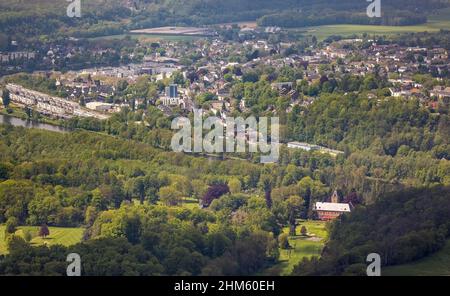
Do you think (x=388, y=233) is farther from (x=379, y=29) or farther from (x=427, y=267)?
(x=379, y=29)

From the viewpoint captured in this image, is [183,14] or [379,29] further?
[183,14]

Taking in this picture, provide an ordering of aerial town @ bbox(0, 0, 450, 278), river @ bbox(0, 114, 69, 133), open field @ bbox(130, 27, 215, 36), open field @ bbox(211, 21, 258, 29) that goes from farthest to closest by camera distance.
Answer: open field @ bbox(211, 21, 258, 29)
open field @ bbox(130, 27, 215, 36)
river @ bbox(0, 114, 69, 133)
aerial town @ bbox(0, 0, 450, 278)

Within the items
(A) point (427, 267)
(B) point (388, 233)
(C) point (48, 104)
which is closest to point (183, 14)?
(C) point (48, 104)

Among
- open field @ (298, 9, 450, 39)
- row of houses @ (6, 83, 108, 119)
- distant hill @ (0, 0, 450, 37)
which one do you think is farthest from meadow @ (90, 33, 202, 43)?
row of houses @ (6, 83, 108, 119)

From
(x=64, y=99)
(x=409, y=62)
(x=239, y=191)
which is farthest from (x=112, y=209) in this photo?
(x=409, y=62)

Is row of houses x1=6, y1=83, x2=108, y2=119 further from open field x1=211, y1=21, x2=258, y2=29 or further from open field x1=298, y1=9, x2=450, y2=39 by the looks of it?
open field x1=211, y1=21, x2=258, y2=29

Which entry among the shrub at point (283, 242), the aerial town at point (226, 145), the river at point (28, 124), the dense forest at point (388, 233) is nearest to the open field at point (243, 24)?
the aerial town at point (226, 145)

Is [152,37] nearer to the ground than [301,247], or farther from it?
farther from it
